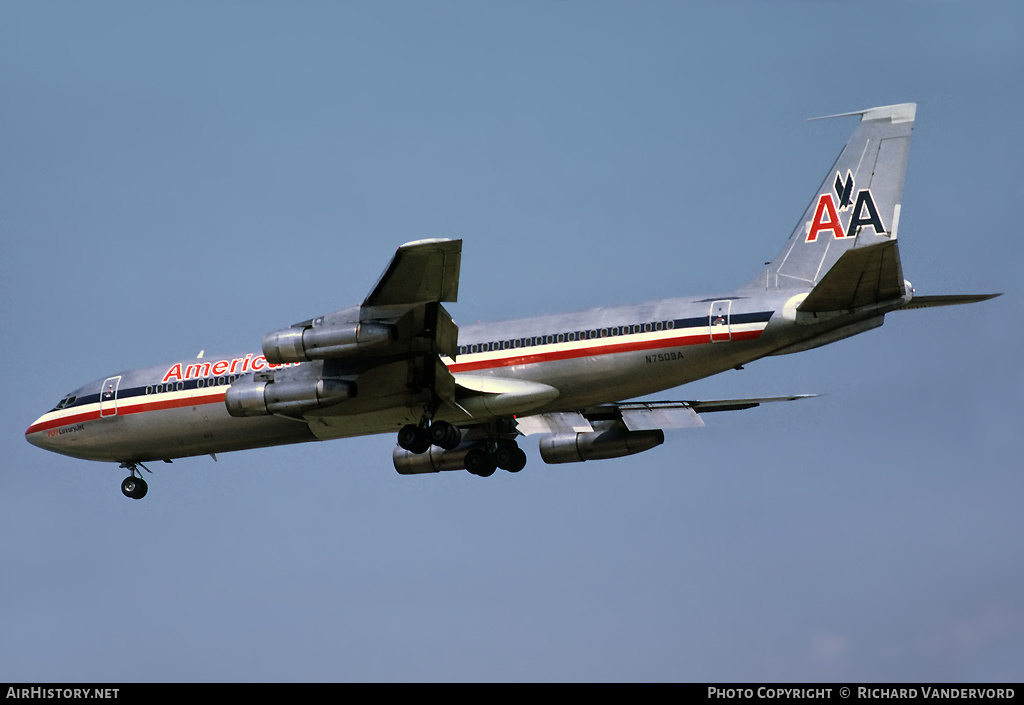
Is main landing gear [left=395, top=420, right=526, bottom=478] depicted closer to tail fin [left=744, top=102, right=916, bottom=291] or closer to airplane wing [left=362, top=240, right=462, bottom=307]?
airplane wing [left=362, top=240, right=462, bottom=307]

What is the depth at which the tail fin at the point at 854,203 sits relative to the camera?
34.2m

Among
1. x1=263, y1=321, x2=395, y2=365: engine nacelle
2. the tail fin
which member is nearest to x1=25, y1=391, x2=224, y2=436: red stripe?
x1=263, y1=321, x2=395, y2=365: engine nacelle

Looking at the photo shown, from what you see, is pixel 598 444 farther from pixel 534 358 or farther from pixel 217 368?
pixel 217 368

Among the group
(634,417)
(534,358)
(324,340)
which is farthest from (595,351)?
(324,340)

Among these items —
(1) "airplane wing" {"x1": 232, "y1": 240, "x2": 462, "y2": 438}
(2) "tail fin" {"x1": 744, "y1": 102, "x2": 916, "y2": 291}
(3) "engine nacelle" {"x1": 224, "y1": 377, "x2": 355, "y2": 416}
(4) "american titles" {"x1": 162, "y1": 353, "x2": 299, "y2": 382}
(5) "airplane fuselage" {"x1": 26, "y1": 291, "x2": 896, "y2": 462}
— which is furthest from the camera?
A: (4) "american titles" {"x1": 162, "y1": 353, "x2": 299, "y2": 382}

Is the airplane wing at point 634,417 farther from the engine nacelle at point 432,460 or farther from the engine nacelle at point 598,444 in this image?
the engine nacelle at point 432,460

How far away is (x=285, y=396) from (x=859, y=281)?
13.3 meters

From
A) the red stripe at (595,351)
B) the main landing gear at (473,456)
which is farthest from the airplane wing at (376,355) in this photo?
the main landing gear at (473,456)

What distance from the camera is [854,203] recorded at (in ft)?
114

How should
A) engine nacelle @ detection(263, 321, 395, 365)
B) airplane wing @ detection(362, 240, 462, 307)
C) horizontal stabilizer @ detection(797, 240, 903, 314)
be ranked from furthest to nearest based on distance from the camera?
engine nacelle @ detection(263, 321, 395, 365)
airplane wing @ detection(362, 240, 462, 307)
horizontal stabilizer @ detection(797, 240, 903, 314)

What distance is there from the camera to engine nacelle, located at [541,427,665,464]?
129 feet

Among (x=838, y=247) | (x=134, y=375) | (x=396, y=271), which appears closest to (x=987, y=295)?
(x=838, y=247)

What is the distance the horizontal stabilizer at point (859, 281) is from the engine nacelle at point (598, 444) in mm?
8579

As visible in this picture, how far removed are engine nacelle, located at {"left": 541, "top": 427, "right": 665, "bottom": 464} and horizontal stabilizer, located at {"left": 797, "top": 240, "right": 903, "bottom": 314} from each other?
28.1 ft
